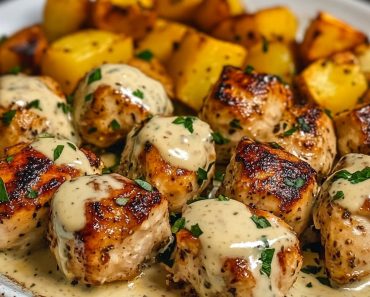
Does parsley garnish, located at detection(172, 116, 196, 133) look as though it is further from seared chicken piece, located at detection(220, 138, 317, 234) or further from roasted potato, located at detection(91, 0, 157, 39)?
roasted potato, located at detection(91, 0, 157, 39)

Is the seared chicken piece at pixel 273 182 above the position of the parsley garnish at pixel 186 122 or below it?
below

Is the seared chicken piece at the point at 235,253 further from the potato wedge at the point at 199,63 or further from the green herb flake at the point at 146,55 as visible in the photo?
the green herb flake at the point at 146,55

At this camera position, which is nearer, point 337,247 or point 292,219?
point 337,247

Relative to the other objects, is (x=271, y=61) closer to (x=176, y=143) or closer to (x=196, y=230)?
(x=176, y=143)

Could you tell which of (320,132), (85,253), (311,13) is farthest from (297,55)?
(85,253)

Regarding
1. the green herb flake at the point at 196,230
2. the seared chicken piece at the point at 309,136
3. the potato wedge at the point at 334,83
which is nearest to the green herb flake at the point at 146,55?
the potato wedge at the point at 334,83

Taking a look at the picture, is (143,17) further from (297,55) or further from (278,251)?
(278,251)

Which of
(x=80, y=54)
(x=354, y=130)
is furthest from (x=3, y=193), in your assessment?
(x=354, y=130)
